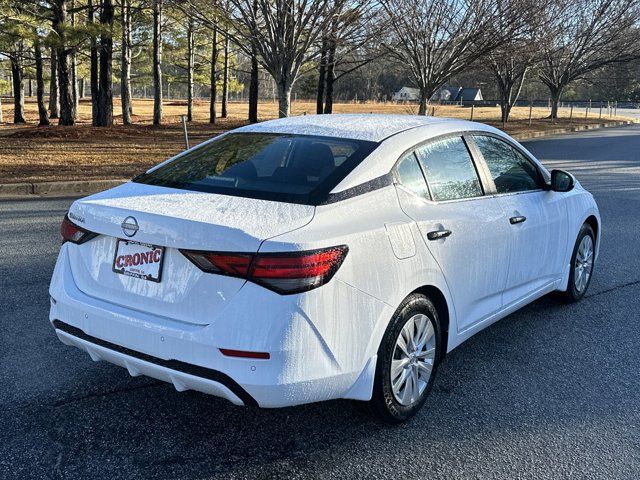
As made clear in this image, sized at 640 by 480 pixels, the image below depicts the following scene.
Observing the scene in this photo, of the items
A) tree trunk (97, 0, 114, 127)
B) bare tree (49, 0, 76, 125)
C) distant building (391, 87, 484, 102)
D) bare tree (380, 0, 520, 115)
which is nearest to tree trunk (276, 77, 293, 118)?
bare tree (380, 0, 520, 115)

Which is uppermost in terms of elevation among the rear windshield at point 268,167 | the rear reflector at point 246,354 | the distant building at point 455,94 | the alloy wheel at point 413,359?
the distant building at point 455,94

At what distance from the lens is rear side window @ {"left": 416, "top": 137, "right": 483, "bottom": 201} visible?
3506 mm

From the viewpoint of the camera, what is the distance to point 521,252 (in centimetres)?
411

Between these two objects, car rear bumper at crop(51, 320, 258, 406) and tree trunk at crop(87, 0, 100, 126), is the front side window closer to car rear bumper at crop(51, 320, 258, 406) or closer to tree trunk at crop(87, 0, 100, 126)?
car rear bumper at crop(51, 320, 258, 406)

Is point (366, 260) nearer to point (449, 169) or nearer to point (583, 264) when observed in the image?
point (449, 169)

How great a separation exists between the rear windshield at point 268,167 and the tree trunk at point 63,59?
1738 cm

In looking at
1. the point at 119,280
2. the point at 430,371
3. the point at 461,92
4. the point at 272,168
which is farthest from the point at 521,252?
the point at 461,92

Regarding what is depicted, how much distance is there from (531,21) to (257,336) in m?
20.0

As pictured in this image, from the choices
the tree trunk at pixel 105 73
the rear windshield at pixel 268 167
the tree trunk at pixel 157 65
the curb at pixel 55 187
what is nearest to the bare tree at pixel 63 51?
the tree trunk at pixel 105 73

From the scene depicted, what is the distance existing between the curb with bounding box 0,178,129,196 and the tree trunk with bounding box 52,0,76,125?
31.5 ft

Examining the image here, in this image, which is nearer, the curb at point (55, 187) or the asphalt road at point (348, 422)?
the asphalt road at point (348, 422)

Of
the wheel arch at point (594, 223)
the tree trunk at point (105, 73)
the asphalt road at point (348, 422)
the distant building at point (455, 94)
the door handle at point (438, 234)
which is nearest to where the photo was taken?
the asphalt road at point (348, 422)

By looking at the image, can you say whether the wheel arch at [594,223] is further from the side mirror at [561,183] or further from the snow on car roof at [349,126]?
the snow on car roof at [349,126]

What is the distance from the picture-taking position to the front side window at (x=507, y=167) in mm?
4086
